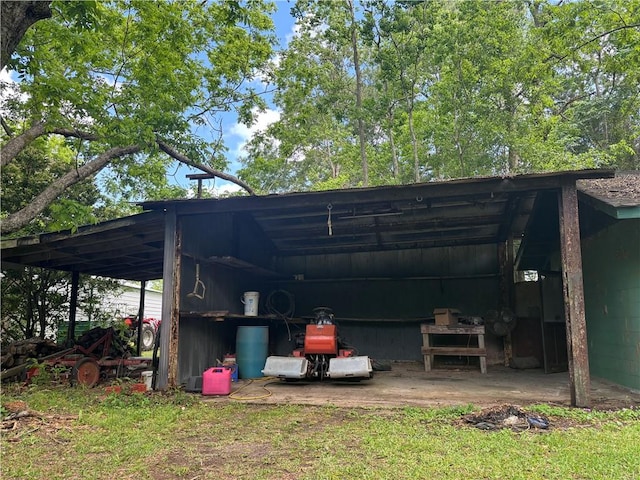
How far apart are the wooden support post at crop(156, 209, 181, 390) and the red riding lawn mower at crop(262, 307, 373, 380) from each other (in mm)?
1334

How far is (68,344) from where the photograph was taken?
26.7 feet

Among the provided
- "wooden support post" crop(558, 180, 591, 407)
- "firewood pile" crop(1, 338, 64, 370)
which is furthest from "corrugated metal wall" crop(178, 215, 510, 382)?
"wooden support post" crop(558, 180, 591, 407)

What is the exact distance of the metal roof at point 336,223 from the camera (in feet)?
17.4

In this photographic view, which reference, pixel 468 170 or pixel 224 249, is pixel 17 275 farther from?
pixel 468 170

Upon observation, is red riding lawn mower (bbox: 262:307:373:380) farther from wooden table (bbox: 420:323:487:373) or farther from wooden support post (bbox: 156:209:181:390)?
wooden table (bbox: 420:323:487:373)

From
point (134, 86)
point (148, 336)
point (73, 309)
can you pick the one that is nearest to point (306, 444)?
point (73, 309)

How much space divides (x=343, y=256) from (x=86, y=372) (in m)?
5.66

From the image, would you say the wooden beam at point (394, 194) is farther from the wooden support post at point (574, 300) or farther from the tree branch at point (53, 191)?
the tree branch at point (53, 191)

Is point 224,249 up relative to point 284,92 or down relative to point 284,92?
down

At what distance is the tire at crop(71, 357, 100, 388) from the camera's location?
6560 mm

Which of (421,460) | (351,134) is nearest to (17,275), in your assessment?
(421,460)

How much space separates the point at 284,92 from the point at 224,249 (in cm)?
865

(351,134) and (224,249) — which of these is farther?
(351,134)

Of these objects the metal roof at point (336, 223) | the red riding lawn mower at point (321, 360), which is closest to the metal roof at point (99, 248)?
the metal roof at point (336, 223)
